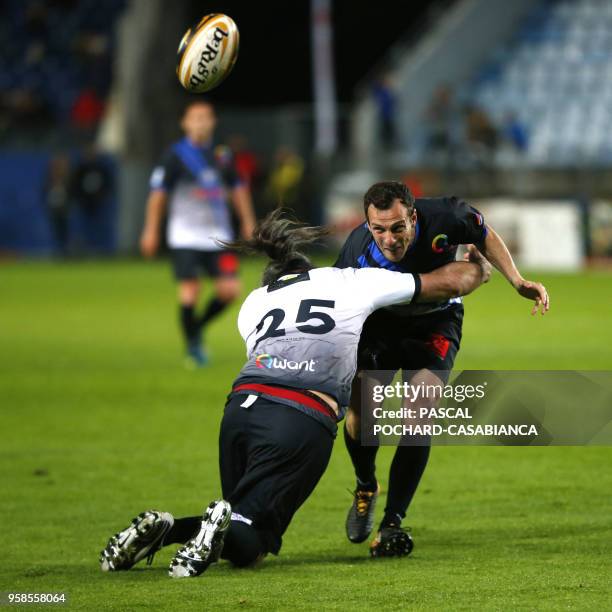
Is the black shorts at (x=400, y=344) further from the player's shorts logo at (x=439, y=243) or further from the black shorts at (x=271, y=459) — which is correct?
the black shorts at (x=271, y=459)

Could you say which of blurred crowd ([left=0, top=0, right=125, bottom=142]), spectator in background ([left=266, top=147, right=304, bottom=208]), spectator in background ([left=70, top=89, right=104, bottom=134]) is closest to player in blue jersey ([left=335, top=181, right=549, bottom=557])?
spectator in background ([left=266, top=147, right=304, bottom=208])

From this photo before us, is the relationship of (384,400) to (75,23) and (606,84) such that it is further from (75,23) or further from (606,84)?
(75,23)

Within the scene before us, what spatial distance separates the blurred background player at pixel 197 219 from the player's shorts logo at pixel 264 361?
7.32m

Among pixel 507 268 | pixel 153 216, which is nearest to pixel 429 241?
pixel 507 268

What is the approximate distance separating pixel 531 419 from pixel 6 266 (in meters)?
24.1

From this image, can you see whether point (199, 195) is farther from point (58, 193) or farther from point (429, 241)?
point (58, 193)

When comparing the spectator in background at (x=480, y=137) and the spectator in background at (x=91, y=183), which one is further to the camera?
the spectator in background at (x=91, y=183)

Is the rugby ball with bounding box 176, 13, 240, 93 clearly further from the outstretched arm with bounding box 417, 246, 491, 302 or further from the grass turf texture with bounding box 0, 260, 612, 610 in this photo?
the outstretched arm with bounding box 417, 246, 491, 302

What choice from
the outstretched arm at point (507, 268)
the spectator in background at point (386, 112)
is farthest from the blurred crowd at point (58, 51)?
the outstretched arm at point (507, 268)

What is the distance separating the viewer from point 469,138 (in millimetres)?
30125

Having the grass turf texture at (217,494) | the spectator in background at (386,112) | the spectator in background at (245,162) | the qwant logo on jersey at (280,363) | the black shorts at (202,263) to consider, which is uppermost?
the spectator in background at (386,112)

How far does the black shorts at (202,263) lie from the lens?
44.3 feet

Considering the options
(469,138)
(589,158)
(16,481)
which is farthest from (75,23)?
(16,481)

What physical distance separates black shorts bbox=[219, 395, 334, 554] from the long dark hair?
62 cm
